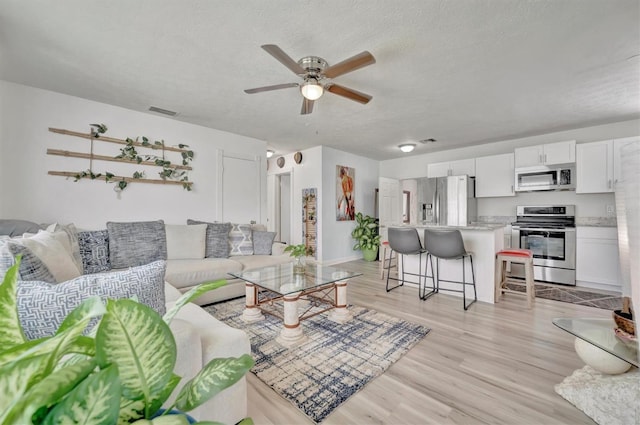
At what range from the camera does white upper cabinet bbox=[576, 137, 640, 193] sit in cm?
367

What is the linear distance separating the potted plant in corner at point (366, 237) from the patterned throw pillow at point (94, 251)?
4271mm

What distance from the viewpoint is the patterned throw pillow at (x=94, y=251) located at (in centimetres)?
266

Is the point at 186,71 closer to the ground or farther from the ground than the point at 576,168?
farther from the ground

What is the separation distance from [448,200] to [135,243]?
5013mm

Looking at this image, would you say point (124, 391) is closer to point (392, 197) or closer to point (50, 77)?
point (50, 77)

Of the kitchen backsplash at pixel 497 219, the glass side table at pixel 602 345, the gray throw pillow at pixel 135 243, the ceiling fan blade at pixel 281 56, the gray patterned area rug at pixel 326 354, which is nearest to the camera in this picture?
the glass side table at pixel 602 345

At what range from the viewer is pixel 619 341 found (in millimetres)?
1301

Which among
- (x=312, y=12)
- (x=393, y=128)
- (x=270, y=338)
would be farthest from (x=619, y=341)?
(x=393, y=128)

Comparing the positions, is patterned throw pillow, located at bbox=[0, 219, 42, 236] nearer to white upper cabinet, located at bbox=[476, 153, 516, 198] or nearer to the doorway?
the doorway

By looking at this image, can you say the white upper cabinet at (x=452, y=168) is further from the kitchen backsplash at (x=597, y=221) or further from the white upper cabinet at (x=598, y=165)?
the kitchen backsplash at (x=597, y=221)

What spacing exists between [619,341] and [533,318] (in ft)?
5.27

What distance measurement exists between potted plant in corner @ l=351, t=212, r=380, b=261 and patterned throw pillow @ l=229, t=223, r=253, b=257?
8.91 ft

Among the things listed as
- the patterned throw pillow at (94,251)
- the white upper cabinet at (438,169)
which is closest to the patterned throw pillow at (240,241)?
the patterned throw pillow at (94,251)

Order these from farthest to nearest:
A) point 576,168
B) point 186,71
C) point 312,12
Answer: point 576,168
point 186,71
point 312,12
